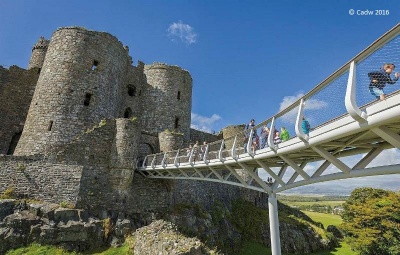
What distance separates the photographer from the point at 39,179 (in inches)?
571

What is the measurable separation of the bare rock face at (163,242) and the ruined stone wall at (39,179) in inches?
184

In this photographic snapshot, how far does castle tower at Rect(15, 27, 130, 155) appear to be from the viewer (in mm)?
16906

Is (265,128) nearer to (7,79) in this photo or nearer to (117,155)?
(117,155)

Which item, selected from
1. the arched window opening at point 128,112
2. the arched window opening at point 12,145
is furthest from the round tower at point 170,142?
the arched window opening at point 12,145

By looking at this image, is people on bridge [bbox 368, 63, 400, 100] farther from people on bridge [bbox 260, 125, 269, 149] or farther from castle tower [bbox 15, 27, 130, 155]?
castle tower [bbox 15, 27, 130, 155]

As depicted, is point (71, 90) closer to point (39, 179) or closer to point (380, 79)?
point (39, 179)

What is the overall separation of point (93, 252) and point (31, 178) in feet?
18.7

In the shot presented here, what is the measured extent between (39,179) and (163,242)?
27.7ft

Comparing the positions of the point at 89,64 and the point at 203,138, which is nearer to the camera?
the point at 89,64

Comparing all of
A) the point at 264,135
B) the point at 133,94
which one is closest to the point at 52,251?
the point at 264,135

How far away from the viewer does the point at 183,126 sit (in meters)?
25.1

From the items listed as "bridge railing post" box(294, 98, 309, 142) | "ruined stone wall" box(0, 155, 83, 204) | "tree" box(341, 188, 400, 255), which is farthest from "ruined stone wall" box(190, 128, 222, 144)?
"bridge railing post" box(294, 98, 309, 142)

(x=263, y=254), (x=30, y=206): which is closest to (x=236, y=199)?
(x=263, y=254)

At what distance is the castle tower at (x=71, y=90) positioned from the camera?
16.9m
